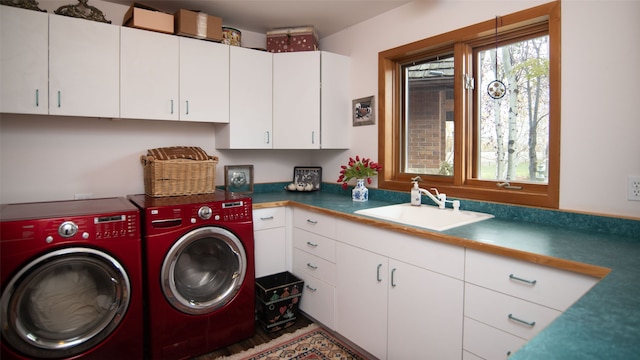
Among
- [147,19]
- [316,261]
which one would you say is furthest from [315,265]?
[147,19]

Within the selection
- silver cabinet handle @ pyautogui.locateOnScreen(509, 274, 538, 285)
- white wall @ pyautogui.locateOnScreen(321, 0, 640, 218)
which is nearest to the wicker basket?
silver cabinet handle @ pyautogui.locateOnScreen(509, 274, 538, 285)

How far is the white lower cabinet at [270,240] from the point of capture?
8.70 feet

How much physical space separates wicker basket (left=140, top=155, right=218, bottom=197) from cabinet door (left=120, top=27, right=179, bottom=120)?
0.34 metres

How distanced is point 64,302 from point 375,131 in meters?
2.32

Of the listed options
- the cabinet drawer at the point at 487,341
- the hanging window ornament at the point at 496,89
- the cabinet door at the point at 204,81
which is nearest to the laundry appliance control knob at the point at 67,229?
the cabinet door at the point at 204,81

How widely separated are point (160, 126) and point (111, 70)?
22.8 inches

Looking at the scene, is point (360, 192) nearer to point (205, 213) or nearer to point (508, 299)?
point (205, 213)

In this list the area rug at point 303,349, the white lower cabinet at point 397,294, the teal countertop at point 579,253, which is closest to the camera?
the teal countertop at point 579,253

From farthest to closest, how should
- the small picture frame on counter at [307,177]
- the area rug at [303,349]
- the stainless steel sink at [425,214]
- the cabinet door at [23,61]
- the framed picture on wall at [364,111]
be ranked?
the small picture frame on counter at [307,177] → the framed picture on wall at [364,111] → the area rug at [303,349] → the stainless steel sink at [425,214] → the cabinet door at [23,61]

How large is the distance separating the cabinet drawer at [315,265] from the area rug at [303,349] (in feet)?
1.28

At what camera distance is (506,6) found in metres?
2.04

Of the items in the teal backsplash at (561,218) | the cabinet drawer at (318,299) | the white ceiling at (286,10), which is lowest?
the cabinet drawer at (318,299)

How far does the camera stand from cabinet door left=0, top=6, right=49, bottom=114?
6.52 ft

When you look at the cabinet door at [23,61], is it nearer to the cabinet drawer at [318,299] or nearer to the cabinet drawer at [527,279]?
the cabinet drawer at [318,299]
